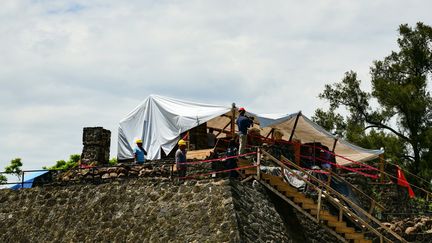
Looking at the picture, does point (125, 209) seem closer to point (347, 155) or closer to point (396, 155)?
point (347, 155)

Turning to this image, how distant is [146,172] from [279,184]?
4.82m

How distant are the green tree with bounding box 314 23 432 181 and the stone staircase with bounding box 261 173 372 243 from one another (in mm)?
19427

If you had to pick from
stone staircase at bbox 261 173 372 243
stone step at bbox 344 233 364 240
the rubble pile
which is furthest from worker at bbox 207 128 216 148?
stone step at bbox 344 233 364 240

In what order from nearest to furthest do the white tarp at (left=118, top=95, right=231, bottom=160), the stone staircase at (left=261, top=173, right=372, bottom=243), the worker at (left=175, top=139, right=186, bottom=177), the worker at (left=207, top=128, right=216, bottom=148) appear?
the stone staircase at (left=261, top=173, right=372, bottom=243)
the worker at (left=175, top=139, right=186, bottom=177)
the white tarp at (left=118, top=95, right=231, bottom=160)
the worker at (left=207, top=128, right=216, bottom=148)

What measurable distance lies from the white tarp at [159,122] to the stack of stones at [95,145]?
1.94 feet

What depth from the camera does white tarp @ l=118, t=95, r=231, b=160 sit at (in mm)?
27328

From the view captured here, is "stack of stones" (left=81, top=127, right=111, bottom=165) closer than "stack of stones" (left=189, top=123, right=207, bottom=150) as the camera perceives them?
No

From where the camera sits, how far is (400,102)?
4262 cm

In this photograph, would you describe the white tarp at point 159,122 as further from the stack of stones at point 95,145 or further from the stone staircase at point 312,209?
the stone staircase at point 312,209

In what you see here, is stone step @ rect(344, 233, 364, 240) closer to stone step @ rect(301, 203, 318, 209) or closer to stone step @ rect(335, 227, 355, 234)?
stone step @ rect(335, 227, 355, 234)

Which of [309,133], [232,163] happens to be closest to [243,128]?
[232,163]

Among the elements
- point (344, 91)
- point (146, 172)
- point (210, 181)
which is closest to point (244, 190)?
point (210, 181)

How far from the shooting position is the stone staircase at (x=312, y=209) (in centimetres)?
Answer: 2264

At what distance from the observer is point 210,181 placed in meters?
22.5
